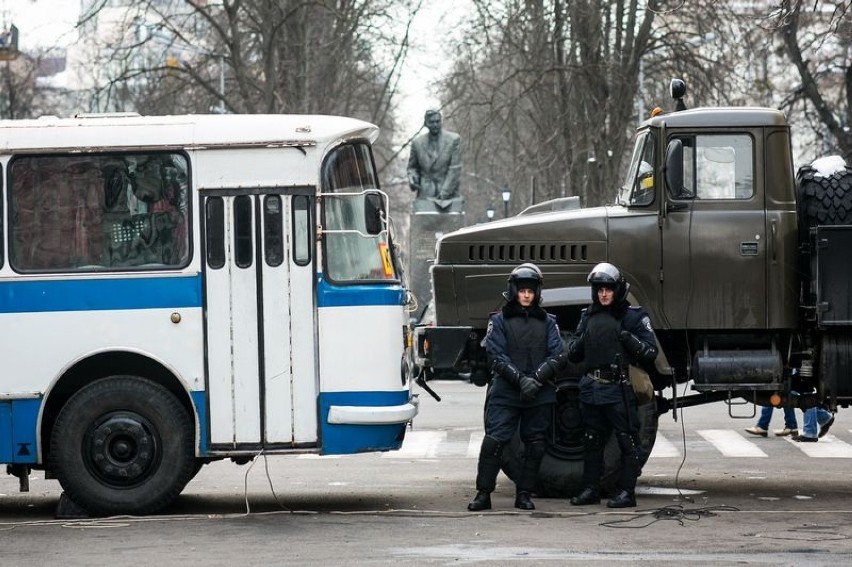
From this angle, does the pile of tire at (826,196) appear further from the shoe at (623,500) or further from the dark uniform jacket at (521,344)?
the shoe at (623,500)

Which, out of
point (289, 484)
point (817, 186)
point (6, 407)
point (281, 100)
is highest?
point (281, 100)

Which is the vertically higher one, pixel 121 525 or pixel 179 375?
pixel 179 375

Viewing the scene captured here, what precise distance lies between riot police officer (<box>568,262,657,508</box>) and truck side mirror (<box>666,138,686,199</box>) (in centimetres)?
90

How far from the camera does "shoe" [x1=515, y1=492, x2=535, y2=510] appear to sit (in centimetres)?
1170

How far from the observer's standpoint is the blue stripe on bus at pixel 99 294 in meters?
11.4

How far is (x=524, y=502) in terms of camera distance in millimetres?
11719

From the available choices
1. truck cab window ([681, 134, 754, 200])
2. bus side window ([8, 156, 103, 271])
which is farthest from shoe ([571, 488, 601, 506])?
bus side window ([8, 156, 103, 271])

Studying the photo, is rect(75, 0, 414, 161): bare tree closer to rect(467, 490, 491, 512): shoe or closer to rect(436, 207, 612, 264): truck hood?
rect(436, 207, 612, 264): truck hood

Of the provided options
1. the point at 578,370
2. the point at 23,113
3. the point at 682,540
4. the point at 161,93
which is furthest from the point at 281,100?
the point at 682,540

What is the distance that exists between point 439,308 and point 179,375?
234 centimetres

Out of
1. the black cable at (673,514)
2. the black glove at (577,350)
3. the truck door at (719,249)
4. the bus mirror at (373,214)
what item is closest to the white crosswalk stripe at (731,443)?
the truck door at (719,249)

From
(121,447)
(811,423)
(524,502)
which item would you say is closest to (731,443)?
(811,423)

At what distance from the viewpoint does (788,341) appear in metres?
12.4

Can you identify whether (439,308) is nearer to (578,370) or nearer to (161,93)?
(578,370)
